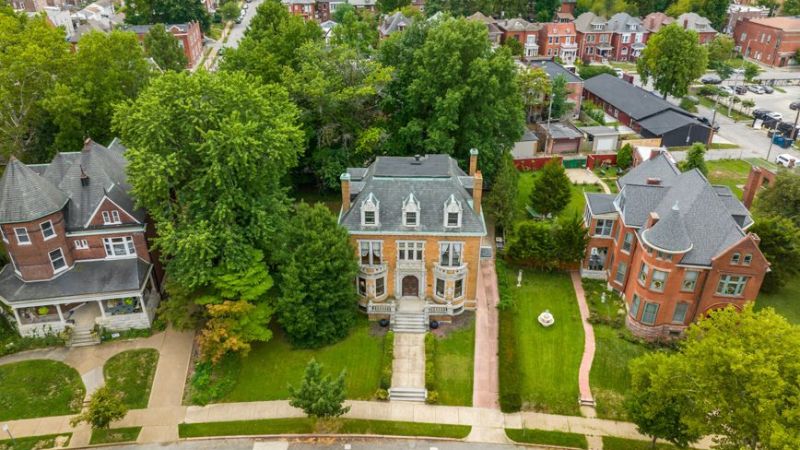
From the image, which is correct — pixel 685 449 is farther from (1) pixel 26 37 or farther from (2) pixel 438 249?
(1) pixel 26 37

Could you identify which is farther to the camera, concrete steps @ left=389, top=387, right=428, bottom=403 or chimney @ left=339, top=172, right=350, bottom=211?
chimney @ left=339, top=172, right=350, bottom=211

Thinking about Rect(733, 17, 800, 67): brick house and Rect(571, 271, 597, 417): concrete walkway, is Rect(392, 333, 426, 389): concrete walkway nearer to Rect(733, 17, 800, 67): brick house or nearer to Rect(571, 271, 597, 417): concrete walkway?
Rect(571, 271, 597, 417): concrete walkway

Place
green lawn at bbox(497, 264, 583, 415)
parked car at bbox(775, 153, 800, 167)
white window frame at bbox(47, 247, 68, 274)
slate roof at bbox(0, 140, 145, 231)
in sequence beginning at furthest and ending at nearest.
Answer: parked car at bbox(775, 153, 800, 167)
white window frame at bbox(47, 247, 68, 274)
slate roof at bbox(0, 140, 145, 231)
green lawn at bbox(497, 264, 583, 415)

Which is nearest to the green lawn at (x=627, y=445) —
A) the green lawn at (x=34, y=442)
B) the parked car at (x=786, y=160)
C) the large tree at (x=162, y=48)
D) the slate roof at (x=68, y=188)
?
the green lawn at (x=34, y=442)

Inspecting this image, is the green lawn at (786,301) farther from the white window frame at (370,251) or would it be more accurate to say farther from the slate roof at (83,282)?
the slate roof at (83,282)

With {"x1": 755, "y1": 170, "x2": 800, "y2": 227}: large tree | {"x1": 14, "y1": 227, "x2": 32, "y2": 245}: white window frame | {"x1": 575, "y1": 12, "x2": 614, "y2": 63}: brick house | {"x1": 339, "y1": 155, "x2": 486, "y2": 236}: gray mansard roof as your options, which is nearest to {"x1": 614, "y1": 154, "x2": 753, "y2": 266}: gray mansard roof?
{"x1": 755, "y1": 170, "x2": 800, "y2": 227}: large tree

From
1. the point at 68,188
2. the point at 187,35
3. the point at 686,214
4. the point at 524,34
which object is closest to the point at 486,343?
the point at 686,214
